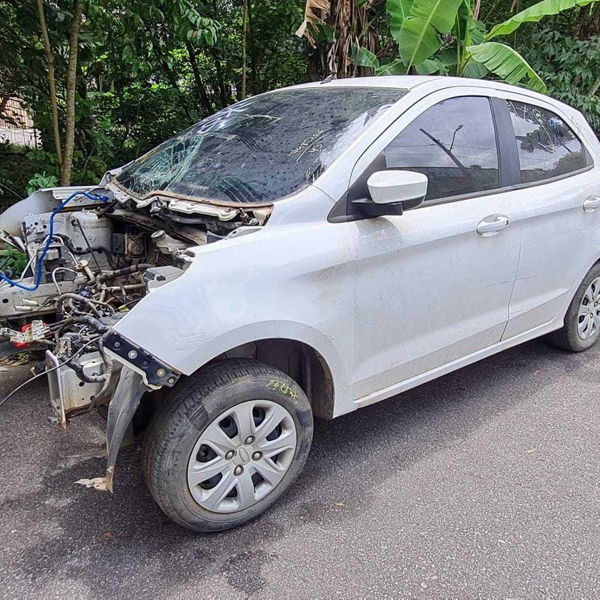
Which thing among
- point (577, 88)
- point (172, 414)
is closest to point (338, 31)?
point (577, 88)

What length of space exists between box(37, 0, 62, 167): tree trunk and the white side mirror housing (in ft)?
13.8

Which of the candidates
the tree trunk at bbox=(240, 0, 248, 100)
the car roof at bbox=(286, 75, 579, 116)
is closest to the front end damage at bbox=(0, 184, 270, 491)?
the car roof at bbox=(286, 75, 579, 116)

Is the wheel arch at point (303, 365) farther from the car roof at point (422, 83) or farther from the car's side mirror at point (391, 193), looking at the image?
the car roof at point (422, 83)

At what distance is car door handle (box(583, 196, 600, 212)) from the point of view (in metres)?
3.80

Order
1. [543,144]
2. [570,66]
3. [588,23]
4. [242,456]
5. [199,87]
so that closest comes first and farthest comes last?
1. [242,456]
2. [543,144]
3. [570,66]
4. [588,23]
5. [199,87]

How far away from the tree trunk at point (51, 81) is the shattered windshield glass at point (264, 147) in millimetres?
2635

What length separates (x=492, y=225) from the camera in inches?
125

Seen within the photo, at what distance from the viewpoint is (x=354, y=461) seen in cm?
309

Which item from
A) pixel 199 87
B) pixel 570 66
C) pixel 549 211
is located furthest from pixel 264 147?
pixel 570 66

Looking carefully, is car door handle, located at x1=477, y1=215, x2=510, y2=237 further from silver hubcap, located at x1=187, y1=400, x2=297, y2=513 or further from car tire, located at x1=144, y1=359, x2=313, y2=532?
silver hubcap, located at x1=187, y1=400, x2=297, y2=513

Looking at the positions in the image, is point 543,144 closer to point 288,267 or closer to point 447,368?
point 447,368

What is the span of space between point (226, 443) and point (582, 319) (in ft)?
9.98

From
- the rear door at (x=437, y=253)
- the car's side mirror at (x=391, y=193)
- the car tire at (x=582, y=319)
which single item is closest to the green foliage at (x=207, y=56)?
the car tire at (x=582, y=319)

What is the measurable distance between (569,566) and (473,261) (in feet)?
4.93
